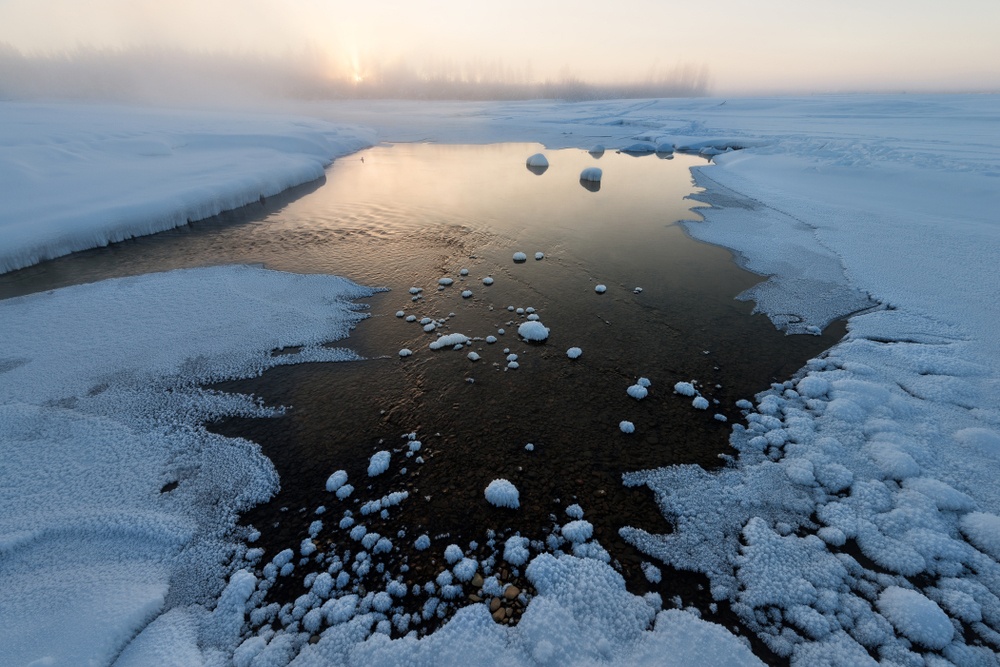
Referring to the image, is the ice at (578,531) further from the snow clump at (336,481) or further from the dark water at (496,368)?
the snow clump at (336,481)

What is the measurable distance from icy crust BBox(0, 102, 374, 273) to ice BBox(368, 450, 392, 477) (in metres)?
9.75

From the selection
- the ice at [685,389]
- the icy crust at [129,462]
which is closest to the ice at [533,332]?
the ice at [685,389]

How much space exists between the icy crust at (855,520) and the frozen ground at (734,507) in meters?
0.02

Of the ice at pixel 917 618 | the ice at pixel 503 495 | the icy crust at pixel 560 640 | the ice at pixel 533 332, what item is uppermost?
the ice at pixel 533 332

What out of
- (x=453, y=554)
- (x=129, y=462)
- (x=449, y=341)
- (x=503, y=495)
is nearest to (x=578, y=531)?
(x=503, y=495)

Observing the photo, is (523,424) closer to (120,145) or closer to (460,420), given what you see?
(460,420)

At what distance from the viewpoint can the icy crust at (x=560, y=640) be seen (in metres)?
2.80

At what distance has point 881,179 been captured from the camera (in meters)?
13.6

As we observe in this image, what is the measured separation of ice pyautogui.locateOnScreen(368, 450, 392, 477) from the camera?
429 cm

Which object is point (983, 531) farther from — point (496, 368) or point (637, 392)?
point (496, 368)

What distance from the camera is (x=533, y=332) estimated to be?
6590 millimetres

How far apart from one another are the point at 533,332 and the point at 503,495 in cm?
307

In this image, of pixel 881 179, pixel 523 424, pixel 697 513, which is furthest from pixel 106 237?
pixel 881 179

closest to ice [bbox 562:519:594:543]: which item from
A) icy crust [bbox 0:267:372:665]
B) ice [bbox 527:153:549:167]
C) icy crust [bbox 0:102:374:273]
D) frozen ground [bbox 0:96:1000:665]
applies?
frozen ground [bbox 0:96:1000:665]
